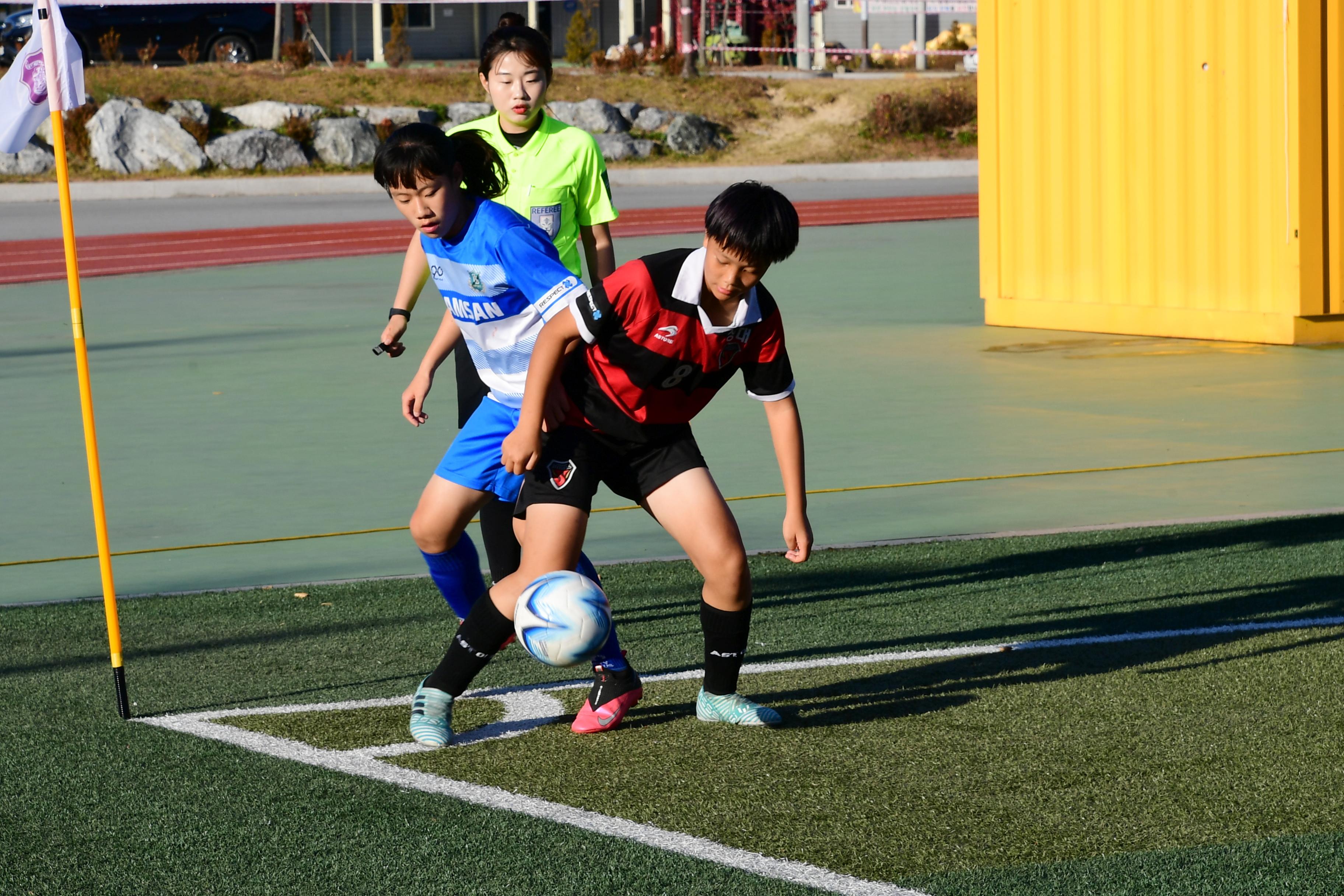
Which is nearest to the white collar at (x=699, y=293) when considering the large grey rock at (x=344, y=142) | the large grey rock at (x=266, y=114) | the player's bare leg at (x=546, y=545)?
the player's bare leg at (x=546, y=545)

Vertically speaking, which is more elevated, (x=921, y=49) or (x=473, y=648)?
(x=921, y=49)

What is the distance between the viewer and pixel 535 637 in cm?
471

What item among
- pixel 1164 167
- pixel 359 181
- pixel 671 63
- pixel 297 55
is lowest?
pixel 1164 167

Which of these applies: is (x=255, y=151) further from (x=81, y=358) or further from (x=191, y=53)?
(x=81, y=358)

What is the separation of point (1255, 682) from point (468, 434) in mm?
2444

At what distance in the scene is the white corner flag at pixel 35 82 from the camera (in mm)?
5254

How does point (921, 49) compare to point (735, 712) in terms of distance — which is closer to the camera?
point (735, 712)

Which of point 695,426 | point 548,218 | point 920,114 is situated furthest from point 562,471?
point 920,114

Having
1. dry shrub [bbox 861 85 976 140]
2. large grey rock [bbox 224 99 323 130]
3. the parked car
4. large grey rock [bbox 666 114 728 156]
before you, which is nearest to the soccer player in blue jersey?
large grey rock [bbox 224 99 323 130]

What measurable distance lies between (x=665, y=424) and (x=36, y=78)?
2171 mm

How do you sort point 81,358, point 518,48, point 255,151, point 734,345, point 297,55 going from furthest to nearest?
1. point 297,55
2. point 255,151
3. point 518,48
4. point 81,358
5. point 734,345

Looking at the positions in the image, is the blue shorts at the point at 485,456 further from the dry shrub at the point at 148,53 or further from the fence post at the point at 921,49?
the fence post at the point at 921,49

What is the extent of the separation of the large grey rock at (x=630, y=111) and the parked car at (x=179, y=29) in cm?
890

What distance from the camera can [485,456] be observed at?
516 centimetres
